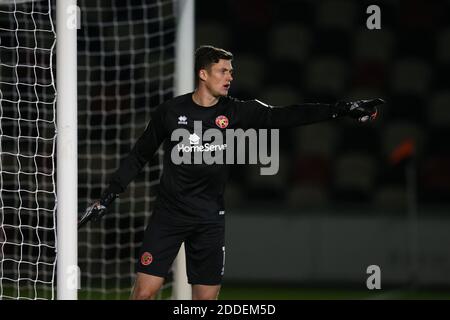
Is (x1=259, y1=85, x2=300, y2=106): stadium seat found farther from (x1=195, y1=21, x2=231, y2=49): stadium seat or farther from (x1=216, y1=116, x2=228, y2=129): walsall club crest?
(x1=216, y1=116, x2=228, y2=129): walsall club crest

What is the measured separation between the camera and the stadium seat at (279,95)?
679cm

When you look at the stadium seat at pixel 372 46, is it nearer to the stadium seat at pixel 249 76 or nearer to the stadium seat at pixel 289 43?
the stadium seat at pixel 289 43

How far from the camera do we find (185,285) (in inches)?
169

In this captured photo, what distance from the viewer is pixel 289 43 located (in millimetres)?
6922

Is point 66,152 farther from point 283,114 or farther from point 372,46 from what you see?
point 372,46

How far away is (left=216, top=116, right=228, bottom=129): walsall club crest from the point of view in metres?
3.40

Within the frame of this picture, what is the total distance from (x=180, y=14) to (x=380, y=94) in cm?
278

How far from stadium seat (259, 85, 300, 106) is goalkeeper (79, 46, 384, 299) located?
3.36 metres

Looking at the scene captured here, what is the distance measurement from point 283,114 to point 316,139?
3343 mm

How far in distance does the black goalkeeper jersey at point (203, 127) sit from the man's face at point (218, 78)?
8 cm

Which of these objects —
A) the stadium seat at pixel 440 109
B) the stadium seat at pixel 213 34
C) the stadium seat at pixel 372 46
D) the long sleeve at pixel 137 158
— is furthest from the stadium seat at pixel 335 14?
the long sleeve at pixel 137 158

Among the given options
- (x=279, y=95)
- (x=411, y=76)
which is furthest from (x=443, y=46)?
(x=279, y=95)

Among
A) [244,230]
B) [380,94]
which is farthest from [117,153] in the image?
[380,94]
